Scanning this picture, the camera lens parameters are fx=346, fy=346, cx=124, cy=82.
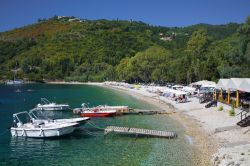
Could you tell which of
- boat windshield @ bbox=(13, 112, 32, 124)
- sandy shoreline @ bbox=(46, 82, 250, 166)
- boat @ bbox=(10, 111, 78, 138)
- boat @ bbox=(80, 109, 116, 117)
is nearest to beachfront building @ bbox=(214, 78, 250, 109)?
sandy shoreline @ bbox=(46, 82, 250, 166)

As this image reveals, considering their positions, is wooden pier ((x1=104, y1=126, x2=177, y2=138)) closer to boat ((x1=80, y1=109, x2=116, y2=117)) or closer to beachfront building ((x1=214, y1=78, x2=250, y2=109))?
beachfront building ((x1=214, y1=78, x2=250, y2=109))

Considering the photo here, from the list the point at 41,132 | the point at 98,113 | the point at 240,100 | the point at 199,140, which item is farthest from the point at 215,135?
the point at 98,113

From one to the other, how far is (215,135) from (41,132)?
2285cm

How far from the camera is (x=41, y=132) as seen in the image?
47.0 metres

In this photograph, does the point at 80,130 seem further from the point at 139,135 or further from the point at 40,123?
the point at 139,135

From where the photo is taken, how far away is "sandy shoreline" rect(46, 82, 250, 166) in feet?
102

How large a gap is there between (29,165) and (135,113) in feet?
116

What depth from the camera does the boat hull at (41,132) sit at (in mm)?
46594

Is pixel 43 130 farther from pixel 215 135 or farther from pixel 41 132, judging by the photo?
pixel 215 135

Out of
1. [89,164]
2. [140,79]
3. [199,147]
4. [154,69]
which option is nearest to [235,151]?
[199,147]

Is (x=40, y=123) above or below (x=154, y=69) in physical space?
below

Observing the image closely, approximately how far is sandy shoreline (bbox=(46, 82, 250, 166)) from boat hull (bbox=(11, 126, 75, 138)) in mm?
16243

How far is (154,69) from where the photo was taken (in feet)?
474

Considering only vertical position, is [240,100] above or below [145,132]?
above
